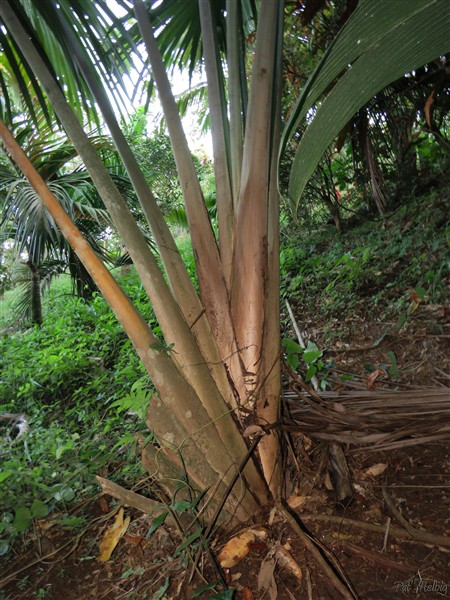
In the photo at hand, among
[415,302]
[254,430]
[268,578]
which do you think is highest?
[254,430]

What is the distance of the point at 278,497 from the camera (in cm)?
113

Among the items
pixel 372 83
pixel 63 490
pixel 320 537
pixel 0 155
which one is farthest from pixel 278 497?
pixel 0 155

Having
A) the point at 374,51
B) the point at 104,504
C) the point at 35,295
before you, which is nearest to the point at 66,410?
the point at 104,504

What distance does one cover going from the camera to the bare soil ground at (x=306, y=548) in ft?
2.90

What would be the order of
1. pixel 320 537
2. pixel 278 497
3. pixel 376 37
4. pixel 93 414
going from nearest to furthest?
pixel 376 37 → pixel 320 537 → pixel 278 497 → pixel 93 414

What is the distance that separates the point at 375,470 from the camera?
1.16 metres

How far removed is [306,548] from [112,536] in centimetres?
61

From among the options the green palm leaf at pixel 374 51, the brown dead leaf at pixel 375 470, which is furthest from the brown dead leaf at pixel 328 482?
the green palm leaf at pixel 374 51

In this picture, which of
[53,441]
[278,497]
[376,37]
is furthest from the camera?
[53,441]

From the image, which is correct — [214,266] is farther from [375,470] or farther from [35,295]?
[35,295]

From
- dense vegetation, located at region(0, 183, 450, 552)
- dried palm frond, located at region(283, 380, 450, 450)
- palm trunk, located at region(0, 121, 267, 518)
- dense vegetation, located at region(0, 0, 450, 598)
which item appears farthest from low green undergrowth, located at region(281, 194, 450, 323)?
palm trunk, located at region(0, 121, 267, 518)

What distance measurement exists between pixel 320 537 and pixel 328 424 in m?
0.30

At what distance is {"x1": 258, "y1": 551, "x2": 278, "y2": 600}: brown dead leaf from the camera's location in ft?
2.93

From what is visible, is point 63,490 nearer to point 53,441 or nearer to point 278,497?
point 53,441
